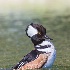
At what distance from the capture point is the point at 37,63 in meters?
10.6

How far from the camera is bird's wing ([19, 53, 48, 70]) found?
10.6 metres

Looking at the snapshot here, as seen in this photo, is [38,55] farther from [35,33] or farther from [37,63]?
[35,33]

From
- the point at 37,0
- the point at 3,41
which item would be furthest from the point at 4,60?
the point at 37,0

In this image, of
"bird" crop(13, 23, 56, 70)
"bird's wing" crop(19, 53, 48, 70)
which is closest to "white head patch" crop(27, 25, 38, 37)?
"bird" crop(13, 23, 56, 70)

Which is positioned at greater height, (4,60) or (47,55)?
(47,55)

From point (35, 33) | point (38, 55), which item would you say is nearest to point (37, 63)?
point (38, 55)

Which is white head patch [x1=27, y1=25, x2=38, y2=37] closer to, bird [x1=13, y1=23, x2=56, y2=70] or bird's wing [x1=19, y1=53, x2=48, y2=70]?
bird [x1=13, y1=23, x2=56, y2=70]

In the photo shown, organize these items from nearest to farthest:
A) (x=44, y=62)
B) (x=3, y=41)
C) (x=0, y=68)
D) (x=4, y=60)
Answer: (x=44, y=62)
(x=0, y=68)
(x=4, y=60)
(x=3, y=41)

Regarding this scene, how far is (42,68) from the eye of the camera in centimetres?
1067

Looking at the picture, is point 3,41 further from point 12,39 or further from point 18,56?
point 18,56

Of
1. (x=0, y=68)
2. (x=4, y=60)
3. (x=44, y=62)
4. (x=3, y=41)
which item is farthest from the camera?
(x=3, y=41)

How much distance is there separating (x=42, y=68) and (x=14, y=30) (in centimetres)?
1896

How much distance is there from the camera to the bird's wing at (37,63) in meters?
10.6

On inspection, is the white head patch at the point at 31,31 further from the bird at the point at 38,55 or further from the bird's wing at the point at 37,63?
the bird's wing at the point at 37,63
